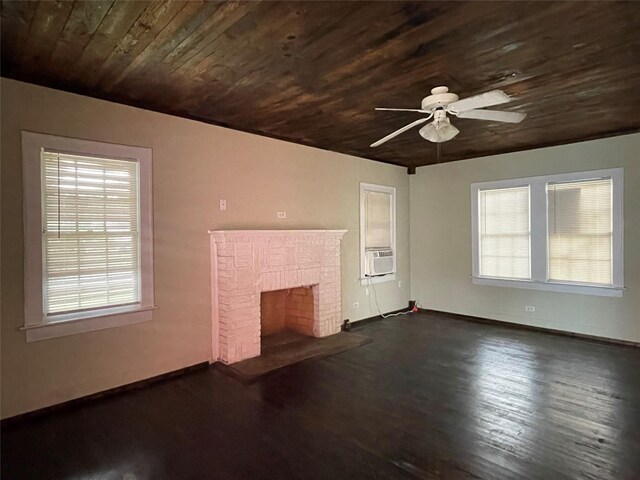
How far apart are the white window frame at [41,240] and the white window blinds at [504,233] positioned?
16.4 feet

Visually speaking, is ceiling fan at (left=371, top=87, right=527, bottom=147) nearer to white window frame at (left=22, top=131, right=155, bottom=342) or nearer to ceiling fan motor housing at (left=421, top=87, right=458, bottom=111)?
ceiling fan motor housing at (left=421, top=87, right=458, bottom=111)

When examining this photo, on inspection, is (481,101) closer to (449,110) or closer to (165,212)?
(449,110)

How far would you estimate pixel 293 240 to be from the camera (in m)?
4.65

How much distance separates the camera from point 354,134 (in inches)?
179

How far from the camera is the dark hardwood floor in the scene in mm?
2283

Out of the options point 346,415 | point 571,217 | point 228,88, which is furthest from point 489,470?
point 571,217

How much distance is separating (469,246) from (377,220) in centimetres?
161

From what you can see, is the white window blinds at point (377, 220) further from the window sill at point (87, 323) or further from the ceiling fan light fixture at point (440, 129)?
the window sill at point (87, 323)

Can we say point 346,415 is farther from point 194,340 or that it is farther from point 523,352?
point 523,352

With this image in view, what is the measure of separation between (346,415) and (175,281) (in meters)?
2.17

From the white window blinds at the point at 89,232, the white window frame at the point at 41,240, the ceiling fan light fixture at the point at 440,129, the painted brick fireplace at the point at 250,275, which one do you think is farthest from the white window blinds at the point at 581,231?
the white window blinds at the point at 89,232

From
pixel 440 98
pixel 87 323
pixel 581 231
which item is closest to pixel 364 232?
pixel 581 231

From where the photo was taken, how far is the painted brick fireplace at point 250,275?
4004mm

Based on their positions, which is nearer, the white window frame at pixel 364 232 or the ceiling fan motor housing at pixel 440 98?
the ceiling fan motor housing at pixel 440 98
